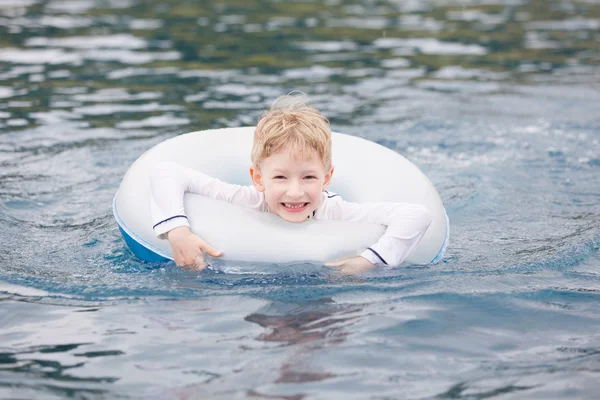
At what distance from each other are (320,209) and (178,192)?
0.72 metres

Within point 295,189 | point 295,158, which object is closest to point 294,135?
point 295,158

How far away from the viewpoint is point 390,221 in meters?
4.39

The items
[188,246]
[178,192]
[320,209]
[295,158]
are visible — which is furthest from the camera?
[320,209]

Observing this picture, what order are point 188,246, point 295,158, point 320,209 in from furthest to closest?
point 320,209 → point 188,246 → point 295,158

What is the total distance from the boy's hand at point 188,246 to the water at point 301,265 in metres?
0.09

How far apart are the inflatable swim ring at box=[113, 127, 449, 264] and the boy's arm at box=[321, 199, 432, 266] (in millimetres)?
70

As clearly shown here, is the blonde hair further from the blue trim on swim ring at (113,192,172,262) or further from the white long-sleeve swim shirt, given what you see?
the blue trim on swim ring at (113,192,172,262)

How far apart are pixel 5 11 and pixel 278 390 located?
40.3ft

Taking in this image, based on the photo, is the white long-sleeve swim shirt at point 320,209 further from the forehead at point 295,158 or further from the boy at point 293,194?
the forehead at point 295,158

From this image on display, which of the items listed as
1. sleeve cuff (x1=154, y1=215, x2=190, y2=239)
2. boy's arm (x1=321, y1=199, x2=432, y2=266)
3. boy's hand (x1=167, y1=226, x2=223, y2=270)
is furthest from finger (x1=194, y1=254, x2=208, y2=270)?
boy's arm (x1=321, y1=199, x2=432, y2=266)

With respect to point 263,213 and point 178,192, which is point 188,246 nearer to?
point 178,192

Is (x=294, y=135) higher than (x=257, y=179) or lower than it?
higher

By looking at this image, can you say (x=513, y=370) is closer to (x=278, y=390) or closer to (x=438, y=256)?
(x=278, y=390)

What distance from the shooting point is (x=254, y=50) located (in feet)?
37.6
